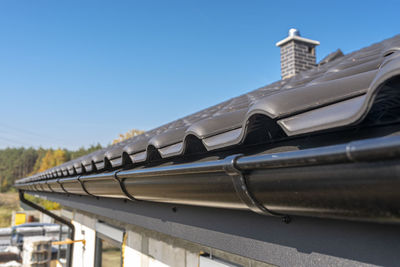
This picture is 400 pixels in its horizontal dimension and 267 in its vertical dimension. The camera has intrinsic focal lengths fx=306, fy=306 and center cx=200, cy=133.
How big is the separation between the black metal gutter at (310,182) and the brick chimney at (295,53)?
610 cm

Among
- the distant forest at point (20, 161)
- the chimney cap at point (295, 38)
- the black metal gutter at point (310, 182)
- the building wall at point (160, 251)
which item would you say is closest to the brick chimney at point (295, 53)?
the chimney cap at point (295, 38)

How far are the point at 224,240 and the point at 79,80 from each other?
32080mm

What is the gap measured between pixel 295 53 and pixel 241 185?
261 inches

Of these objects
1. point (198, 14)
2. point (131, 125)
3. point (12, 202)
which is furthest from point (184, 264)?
point (12, 202)

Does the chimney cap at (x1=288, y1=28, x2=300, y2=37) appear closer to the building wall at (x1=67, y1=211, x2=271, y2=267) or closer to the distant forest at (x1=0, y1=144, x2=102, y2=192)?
the building wall at (x1=67, y1=211, x2=271, y2=267)

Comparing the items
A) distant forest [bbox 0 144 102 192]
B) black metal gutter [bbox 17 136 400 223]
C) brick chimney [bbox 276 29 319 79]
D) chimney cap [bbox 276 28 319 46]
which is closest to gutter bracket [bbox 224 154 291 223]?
black metal gutter [bbox 17 136 400 223]

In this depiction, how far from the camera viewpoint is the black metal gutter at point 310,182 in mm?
727

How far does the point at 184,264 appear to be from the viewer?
2.37 meters

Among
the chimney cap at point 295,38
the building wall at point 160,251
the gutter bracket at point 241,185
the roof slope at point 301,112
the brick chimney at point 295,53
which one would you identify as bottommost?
the building wall at point 160,251

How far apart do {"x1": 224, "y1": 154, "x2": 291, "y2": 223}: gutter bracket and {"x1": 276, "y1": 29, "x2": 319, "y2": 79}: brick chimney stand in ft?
20.3

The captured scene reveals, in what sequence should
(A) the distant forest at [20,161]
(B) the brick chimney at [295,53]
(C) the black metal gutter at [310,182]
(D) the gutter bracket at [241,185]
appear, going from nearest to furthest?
(C) the black metal gutter at [310,182] → (D) the gutter bracket at [241,185] → (B) the brick chimney at [295,53] → (A) the distant forest at [20,161]

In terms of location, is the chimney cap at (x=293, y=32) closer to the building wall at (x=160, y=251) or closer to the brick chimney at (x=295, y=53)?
the brick chimney at (x=295, y=53)

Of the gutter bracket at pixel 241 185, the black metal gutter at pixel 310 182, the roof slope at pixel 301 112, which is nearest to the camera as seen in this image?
the black metal gutter at pixel 310 182

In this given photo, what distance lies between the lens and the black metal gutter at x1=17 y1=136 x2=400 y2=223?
2.39 ft
